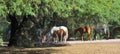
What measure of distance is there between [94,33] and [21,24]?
9937 mm

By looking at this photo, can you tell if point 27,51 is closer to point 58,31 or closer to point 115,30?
point 58,31

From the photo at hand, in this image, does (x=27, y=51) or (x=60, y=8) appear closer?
(x=60, y=8)

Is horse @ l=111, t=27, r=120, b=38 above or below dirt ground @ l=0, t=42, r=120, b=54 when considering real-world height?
above

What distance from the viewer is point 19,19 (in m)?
19.9

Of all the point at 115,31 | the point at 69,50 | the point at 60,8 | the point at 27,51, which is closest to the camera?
the point at 60,8

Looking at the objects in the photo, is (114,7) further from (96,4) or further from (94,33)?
(94,33)

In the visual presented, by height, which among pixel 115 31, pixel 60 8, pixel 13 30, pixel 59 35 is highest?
pixel 60 8

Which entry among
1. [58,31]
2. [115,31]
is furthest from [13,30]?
[115,31]

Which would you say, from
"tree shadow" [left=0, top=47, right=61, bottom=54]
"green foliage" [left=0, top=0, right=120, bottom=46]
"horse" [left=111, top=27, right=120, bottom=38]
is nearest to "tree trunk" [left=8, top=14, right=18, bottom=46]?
"tree shadow" [left=0, top=47, right=61, bottom=54]

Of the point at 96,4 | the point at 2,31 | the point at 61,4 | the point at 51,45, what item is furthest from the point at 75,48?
the point at 2,31

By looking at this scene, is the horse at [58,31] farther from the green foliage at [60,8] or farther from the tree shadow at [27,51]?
the green foliage at [60,8]

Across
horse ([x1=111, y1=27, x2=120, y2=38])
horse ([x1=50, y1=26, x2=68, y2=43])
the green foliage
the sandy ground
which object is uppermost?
the green foliage

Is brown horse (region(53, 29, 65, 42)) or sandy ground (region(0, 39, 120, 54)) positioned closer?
sandy ground (region(0, 39, 120, 54))

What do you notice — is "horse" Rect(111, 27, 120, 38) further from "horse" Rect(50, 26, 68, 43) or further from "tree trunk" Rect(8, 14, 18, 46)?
"tree trunk" Rect(8, 14, 18, 46)
